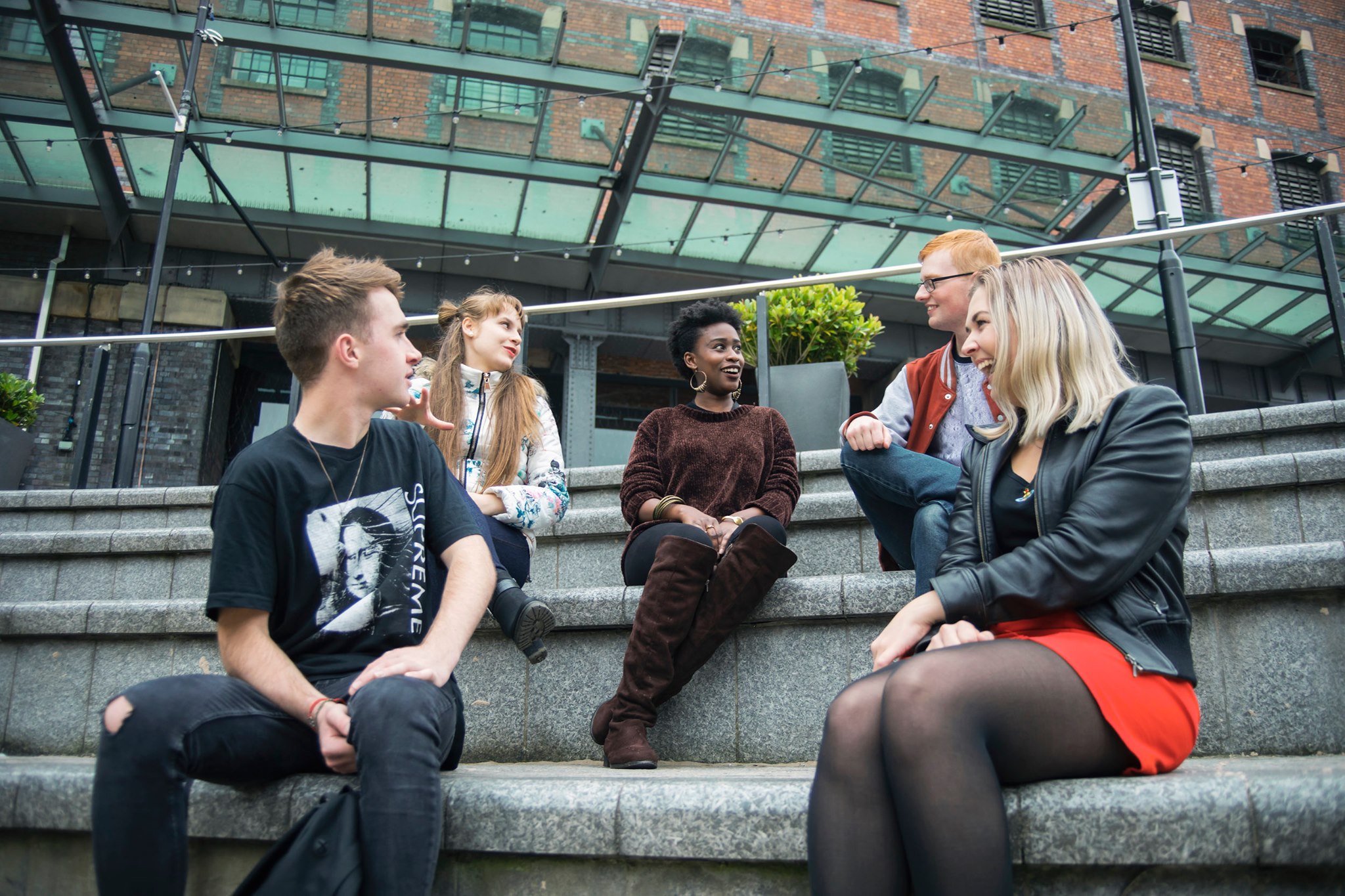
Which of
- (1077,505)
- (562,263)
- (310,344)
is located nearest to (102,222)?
(562,263)

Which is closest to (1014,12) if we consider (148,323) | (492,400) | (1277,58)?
(1277,58)

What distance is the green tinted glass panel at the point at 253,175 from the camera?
10.1 m

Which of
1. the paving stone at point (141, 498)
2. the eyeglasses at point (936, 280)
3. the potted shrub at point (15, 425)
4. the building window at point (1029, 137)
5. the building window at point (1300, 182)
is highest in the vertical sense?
the building window at point (1300, 182)

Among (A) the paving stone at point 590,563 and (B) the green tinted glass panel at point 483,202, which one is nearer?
(A) the paving stone at point 590,563

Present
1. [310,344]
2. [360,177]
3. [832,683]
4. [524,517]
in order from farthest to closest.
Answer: [360,177]
[524,517]
[832,683]
[310,344]

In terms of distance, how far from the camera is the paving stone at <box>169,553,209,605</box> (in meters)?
3.77

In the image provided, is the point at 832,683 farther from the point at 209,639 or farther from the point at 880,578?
the point at 209,639

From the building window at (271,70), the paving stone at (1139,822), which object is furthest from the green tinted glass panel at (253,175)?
the paving stone at (1139,822)

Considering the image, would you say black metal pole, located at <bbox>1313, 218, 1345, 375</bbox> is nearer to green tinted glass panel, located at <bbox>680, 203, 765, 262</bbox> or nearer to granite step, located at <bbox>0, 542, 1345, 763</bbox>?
granite step, located at <bbox>0, 542, 1345, 763</bbox>

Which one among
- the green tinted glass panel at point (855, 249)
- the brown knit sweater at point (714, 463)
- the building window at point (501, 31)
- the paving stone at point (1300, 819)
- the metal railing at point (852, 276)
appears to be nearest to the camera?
the paving stone at point (1300, 819)

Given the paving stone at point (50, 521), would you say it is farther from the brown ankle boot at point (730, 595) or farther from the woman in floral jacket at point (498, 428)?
the brown ankle boot at point (730, 595)

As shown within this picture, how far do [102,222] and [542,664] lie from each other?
36.5 ft

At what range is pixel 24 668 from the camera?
2.77m

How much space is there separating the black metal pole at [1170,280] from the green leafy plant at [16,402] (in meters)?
7.46
